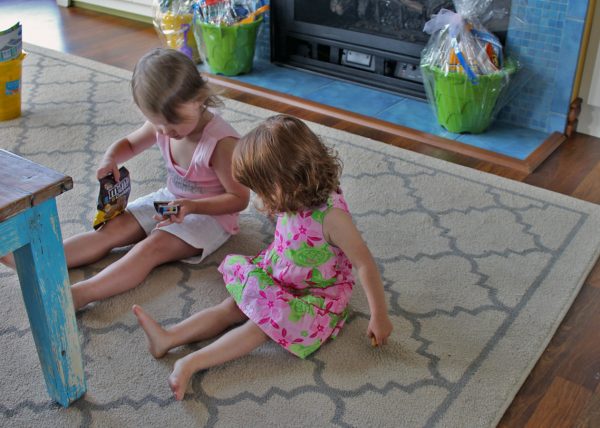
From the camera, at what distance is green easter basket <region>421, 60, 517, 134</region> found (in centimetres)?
217

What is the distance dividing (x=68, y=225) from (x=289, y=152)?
30.3 inches

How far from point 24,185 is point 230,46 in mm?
1715

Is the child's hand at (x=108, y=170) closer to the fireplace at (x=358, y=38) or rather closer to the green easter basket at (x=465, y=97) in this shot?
the green easter basket at (x=465, y=97)

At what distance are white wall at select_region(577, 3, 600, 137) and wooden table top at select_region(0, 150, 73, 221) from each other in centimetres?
171

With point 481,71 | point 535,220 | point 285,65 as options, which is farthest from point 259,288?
point 285,65

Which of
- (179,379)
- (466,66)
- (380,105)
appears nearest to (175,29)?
(380,105)

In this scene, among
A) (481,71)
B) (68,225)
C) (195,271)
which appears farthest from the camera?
(481,71)

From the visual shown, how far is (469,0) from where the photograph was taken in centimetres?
220

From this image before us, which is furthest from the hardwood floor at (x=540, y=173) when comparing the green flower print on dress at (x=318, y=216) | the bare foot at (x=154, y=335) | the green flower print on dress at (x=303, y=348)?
the bare foot at (x=154, y=335)

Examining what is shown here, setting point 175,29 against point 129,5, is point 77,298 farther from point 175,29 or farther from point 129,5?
point 129,5

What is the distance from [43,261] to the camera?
1.13 m

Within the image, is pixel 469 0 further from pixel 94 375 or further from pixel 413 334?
pixel 94 375

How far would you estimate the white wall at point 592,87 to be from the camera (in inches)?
85.9

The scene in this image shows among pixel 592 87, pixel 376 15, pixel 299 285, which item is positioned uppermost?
pixel 376 15
